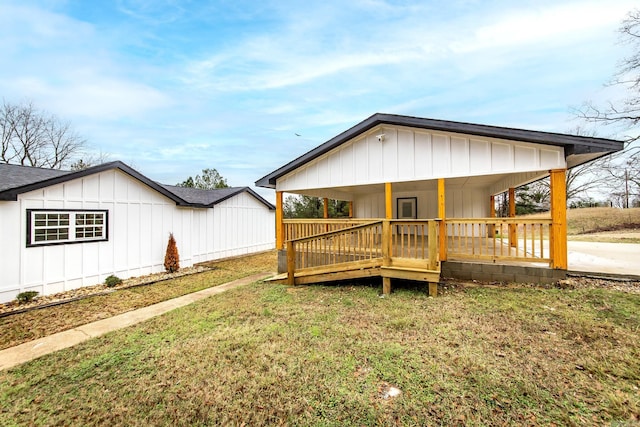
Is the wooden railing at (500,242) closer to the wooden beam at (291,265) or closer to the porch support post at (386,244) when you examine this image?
the porch support post at (386,244)

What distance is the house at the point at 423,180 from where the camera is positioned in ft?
17.7

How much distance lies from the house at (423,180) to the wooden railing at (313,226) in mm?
30

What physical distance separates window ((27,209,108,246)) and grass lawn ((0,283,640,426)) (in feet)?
15.6

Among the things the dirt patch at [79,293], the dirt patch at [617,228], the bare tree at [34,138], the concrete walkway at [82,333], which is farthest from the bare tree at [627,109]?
the bare tree at [34,138]

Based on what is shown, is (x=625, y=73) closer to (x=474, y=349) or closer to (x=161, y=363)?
(x=474, y=349)

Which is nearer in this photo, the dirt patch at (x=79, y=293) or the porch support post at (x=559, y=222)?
the porch support post at (x=559, y=222)

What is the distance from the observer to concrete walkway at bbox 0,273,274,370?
3705 mm

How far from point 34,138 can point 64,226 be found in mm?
19550

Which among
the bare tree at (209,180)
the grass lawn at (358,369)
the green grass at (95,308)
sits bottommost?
the green grass at (95,308)

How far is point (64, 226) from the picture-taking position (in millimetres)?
7117

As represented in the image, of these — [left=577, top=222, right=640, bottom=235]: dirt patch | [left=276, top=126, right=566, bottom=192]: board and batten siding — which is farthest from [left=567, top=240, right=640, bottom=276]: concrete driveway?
[left=577, top=222, right=640, bottom=235]: dirt patch

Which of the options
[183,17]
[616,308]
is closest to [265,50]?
[183,17]

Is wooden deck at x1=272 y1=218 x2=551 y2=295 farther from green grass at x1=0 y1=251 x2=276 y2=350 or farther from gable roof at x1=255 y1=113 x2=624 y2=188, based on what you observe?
green grass at x1=0 y1=251 x2=276 y2=350

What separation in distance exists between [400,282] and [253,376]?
4.41m
